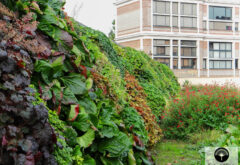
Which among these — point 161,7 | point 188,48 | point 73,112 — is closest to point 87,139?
point 73,112

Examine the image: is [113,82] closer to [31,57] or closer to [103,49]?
[103,49]

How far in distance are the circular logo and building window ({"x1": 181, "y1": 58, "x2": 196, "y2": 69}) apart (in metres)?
31.6

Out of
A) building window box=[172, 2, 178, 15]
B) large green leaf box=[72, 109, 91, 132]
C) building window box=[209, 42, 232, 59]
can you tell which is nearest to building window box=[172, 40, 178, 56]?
building window box=[172, 2, 178, 15]

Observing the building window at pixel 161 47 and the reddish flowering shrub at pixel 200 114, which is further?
the building window at pixel 161 47

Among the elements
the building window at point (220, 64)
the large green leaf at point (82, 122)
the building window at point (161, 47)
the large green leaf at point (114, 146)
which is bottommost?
the large green leaf at point (114, 146)

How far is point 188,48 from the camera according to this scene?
34156mm

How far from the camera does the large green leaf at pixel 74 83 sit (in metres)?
3.27

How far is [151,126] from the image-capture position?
6.23 meters

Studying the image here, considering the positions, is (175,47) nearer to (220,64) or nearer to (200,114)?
(220,64)

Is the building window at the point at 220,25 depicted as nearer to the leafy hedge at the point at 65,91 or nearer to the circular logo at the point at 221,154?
the leafy hedge at the point at 65,91

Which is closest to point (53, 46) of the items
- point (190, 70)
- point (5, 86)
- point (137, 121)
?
point (5, 86)

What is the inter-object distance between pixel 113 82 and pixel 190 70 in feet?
91.5

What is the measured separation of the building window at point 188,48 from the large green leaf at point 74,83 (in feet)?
103

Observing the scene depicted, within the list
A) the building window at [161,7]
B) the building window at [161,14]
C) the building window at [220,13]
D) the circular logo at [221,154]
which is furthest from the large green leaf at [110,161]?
the building window at [220,13]
